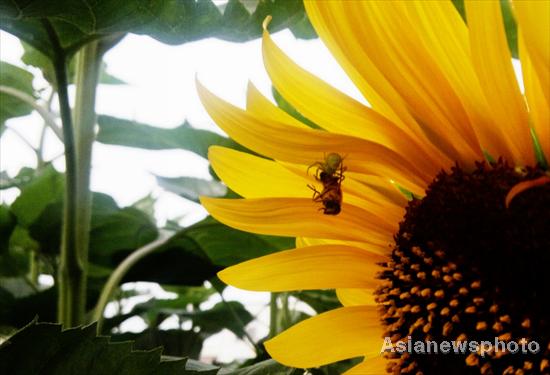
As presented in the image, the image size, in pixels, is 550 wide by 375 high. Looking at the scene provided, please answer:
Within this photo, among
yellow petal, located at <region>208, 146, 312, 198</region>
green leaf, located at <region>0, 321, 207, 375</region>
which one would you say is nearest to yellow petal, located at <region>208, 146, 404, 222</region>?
yellow petal, located at <region>208, 146, 312, 198</region>

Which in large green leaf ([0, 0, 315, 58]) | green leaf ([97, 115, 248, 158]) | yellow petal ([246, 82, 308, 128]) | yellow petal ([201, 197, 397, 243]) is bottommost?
yellow petal ([201, 197, 397, 243])

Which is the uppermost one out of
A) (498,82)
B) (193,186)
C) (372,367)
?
(193,186)

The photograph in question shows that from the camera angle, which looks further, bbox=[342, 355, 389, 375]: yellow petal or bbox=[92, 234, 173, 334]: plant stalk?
bbox=[92, 234, 173, 334]: plant stalk

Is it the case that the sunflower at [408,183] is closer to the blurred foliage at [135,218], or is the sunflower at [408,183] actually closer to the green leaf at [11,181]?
the blurred foliage at [135,218]

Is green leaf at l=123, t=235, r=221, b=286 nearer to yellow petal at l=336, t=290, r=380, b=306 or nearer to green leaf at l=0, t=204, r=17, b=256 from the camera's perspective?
green leaf at l=0, t=204, r=17, b=256

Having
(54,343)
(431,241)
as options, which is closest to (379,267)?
(431,241)

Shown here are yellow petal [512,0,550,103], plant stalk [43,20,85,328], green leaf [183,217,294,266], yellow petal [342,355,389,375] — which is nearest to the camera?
yellow petal [512,0,550,103]

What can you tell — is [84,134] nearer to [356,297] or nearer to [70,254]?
[70,254]

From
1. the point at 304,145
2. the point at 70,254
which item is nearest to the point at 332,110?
the point at 304,145
